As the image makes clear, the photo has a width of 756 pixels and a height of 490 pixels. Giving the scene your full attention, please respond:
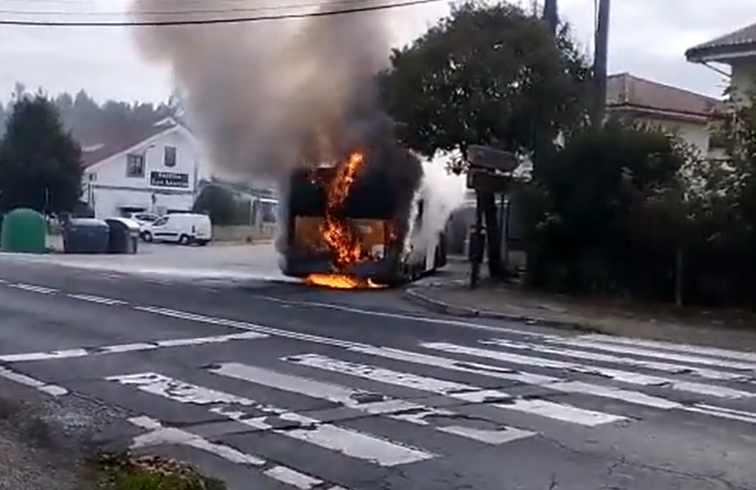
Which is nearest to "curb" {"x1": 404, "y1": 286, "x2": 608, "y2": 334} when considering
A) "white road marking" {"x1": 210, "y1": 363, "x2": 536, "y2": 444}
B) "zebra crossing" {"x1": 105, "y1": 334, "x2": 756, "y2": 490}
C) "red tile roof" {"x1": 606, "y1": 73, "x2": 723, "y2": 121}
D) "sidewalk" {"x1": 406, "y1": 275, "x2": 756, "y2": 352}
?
"sidewalk" {"x1": 406, "y1": 275, "x2": 756, "y2": 352}

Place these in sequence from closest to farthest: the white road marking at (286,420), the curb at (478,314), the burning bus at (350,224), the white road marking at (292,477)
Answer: the white road marking at (292,477), the white road marking at (286,420), the curb at (478,314), the burning bus at (350,224)

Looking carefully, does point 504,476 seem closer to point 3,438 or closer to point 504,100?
point 3,438

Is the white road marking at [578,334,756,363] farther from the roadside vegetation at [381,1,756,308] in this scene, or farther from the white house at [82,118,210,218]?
the white house at [82,118,210,218]

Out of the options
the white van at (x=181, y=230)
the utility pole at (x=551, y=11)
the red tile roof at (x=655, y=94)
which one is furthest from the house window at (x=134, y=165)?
the utility pole at (x=551, y=11)

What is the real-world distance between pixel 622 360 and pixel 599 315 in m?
5.61

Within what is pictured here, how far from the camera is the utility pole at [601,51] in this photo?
74.3ft

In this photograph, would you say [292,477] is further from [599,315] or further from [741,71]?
[741,71]

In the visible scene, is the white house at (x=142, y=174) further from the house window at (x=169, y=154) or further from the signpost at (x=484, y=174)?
the signpost at (x=484, y=174)

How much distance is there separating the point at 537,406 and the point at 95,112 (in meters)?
78.5

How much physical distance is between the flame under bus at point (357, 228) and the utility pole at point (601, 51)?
426 cm

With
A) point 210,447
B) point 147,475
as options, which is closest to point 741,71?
point 210,447

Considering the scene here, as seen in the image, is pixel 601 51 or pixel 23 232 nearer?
pixel 601 51

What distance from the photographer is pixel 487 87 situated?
77.1 feet

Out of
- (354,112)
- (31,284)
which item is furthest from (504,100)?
(31,284)
